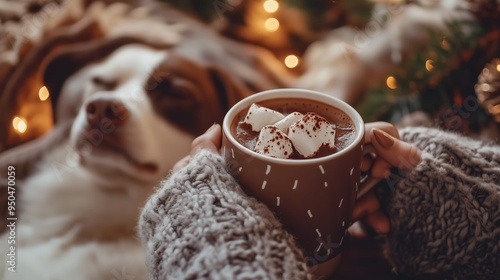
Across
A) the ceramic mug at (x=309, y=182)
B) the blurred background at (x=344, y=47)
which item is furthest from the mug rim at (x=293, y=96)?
the blurred background at (x=344, y=47)

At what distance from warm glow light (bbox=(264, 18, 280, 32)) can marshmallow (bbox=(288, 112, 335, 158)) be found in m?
0.53

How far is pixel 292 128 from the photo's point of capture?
56 centimetres

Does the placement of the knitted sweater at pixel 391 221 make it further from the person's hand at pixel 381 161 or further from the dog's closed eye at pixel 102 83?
the dog's closed eye at pixel 102 83

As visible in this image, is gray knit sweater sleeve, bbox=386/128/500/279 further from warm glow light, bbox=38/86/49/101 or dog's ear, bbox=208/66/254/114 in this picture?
warm glow light, bbox=38/86/49/101

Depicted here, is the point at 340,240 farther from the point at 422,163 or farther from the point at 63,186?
the point at 63,186

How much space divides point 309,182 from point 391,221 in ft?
0.63

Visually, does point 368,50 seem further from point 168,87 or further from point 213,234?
point 213,234

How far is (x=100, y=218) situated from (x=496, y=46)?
0.63 meters

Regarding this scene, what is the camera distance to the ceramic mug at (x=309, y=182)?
21.0 inches

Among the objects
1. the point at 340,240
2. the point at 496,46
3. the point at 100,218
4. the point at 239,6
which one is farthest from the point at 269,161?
the point at 239,6

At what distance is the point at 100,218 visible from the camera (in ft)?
2.73

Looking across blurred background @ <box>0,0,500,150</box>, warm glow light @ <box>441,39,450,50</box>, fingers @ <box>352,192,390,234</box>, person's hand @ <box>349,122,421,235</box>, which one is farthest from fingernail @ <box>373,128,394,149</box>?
warm glow light @ <box>441,39,450,50</box>

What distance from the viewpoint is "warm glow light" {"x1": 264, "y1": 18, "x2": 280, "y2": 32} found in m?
1.06

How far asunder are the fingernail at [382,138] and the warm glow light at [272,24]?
1.60 feet
